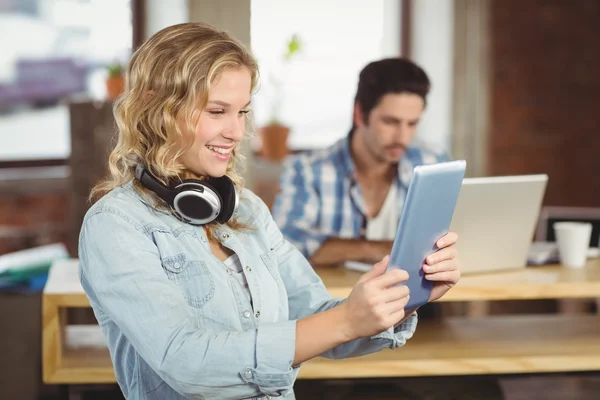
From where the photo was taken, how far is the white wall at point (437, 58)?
4.44 m

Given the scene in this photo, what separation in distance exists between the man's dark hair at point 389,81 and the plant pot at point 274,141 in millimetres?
1616

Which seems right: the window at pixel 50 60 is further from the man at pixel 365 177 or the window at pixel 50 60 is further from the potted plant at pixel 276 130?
the man at pixel 365 177

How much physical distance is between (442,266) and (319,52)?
141 inches

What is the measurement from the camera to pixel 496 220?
204 cm

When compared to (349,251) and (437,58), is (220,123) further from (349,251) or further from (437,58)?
(437,58)

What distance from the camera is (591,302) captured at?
3.38 meters

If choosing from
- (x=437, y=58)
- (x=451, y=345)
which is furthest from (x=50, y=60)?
(x=451, y=345)

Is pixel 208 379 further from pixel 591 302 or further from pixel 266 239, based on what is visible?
pixel 591 302

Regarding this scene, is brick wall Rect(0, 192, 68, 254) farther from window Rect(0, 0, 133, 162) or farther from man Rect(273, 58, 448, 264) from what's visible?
man Rect(273, 58, 448, 264)

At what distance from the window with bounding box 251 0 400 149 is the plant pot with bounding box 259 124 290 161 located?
0.39 ft

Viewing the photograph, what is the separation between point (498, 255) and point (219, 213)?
1077mm

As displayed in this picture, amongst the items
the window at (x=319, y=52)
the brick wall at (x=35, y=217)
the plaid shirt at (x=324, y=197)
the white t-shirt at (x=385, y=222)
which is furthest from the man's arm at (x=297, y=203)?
the brick wall at (x=35, y=217)

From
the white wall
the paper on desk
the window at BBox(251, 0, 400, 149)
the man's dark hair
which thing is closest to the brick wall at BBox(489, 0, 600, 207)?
the white wall

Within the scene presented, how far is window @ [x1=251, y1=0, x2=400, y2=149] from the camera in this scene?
4.56 meters
